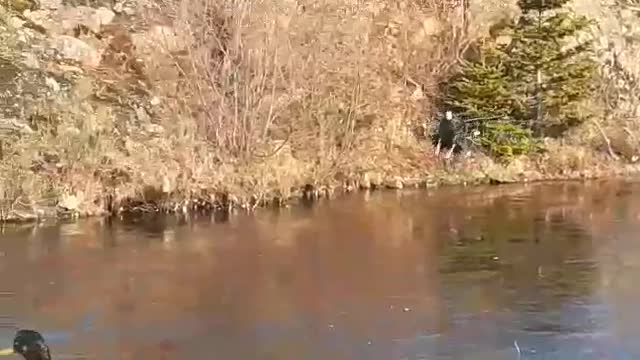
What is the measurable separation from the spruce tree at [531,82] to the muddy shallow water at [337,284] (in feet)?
26.3

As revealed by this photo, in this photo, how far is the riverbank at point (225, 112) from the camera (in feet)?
79.8

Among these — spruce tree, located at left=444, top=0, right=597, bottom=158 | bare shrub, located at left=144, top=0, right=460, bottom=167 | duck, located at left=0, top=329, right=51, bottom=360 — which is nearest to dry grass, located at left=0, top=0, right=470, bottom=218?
bare shrub, located at left=144, top=0, right=460, bottom=167

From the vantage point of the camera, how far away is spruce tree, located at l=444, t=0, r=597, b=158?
32.4m

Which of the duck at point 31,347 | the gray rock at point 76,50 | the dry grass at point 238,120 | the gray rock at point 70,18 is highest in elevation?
the gray rock at point 70,18

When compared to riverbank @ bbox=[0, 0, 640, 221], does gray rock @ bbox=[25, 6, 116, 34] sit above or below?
above

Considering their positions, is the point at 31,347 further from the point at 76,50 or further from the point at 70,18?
the point at 70,18

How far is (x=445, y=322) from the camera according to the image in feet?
45.8

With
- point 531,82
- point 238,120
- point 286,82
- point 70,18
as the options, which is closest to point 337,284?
point 238,120

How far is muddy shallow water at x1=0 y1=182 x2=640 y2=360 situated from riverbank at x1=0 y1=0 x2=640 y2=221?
1.58 meters

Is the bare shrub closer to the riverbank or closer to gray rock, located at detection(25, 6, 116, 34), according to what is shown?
the riverbank

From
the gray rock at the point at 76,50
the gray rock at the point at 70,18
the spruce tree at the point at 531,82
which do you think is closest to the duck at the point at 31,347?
the gray rock at the point at 76,50

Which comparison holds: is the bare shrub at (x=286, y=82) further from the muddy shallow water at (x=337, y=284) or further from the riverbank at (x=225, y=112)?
the muddy shallow water at (x=337, y=284)

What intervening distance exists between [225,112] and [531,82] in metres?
10.7

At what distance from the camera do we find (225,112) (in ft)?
88.2
